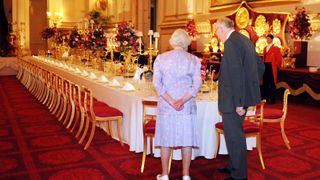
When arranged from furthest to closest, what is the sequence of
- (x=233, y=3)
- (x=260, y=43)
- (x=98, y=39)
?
(x=233, y=3) < (x=260, y=43) < (x=98, y=39)

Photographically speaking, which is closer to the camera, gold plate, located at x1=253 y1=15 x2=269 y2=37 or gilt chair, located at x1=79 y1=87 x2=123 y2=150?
gilt chair, located at x1=79 y1=87 x2=123 y2=150

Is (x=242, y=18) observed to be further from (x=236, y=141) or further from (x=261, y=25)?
(x=236, y=141)

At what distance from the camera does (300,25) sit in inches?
326

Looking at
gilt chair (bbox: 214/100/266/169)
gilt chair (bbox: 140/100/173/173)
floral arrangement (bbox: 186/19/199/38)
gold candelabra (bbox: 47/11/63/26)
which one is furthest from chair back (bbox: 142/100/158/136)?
gold candelabra (bbox: 47/11/63/26)

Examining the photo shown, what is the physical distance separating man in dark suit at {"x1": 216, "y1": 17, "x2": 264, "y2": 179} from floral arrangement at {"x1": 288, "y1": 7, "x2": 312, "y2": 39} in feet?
17.8

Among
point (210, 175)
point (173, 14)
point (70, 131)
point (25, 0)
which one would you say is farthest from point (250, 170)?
point (25, 0)

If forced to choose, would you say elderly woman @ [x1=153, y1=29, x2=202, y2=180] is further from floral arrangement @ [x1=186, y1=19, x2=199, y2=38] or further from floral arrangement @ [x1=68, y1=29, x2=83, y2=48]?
floral arrangement @ [x1=186, y1=19, x2=199, y2=38]

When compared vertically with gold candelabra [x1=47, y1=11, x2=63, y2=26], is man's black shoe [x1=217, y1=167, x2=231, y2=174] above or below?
below

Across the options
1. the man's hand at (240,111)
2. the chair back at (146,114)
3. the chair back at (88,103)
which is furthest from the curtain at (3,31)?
the man's hand at (240,111)

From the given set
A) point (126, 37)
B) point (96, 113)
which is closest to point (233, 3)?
point (126, 37)

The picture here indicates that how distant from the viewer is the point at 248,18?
10.2 m

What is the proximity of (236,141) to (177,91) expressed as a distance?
73 cm

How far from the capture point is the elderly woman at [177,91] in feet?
10.9

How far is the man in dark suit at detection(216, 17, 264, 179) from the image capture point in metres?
3.26
